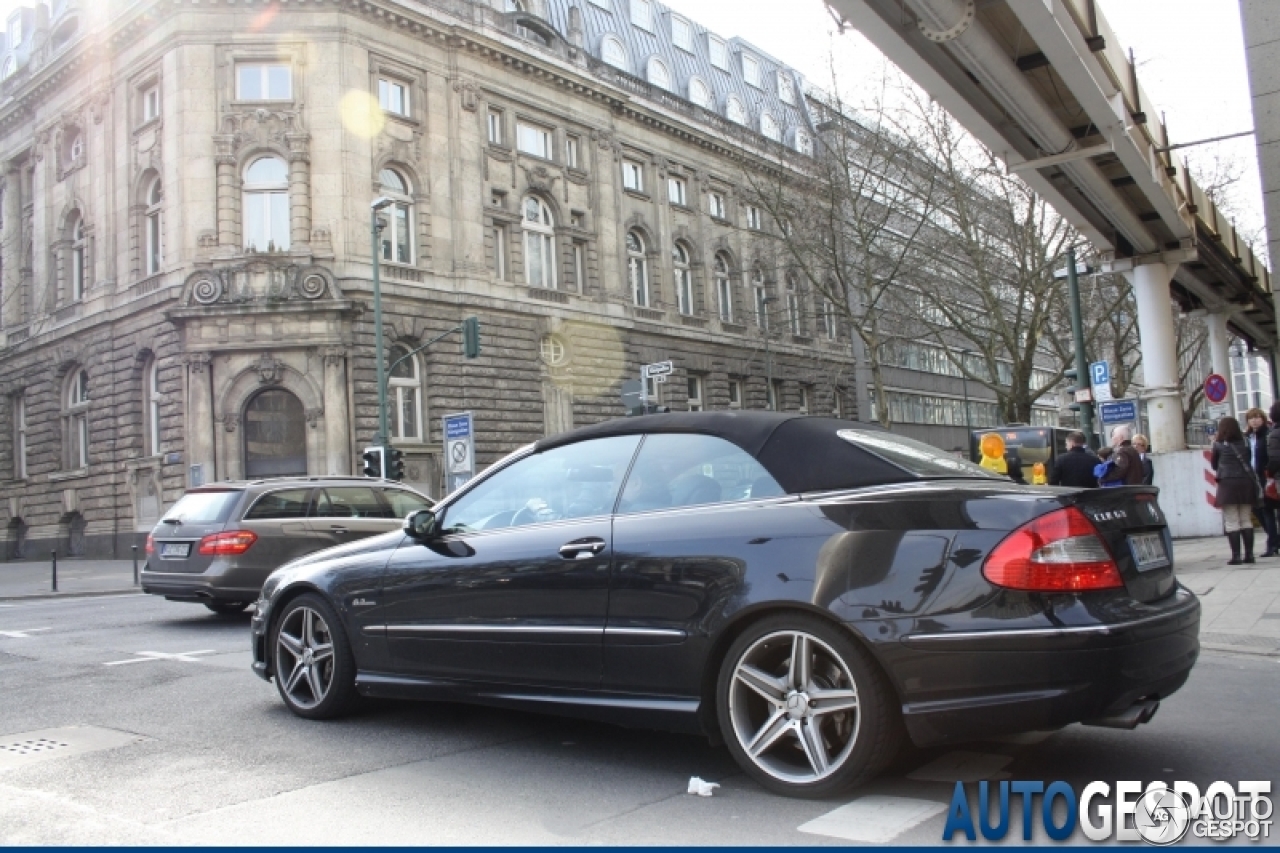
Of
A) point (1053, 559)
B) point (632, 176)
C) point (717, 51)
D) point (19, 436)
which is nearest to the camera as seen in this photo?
point (1053, 559)

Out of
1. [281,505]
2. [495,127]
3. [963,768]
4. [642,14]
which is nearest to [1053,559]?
[963,768]

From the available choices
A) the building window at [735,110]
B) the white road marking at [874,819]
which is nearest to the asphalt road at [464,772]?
the white road marking at [874,819]

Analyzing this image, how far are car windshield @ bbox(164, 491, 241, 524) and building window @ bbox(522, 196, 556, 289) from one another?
79.8ft

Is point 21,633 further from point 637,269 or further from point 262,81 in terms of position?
point 637,269

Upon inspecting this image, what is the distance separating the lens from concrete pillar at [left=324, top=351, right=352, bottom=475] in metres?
29.1

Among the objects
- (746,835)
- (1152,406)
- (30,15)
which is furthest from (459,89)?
(746,835)

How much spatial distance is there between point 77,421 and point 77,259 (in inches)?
215

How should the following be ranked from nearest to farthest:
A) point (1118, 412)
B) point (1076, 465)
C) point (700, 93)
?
point (1076, 465) → point (1118, 412) → point (700, 93)

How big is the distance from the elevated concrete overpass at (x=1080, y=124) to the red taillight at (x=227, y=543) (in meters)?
7.95

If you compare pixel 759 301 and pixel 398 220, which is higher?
pixel 398 220

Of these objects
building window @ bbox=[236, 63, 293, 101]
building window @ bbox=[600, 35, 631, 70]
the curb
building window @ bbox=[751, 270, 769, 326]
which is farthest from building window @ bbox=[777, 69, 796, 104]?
the curb

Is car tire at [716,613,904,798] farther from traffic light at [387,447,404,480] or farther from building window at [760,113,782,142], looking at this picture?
building window at [760,113,782,142]

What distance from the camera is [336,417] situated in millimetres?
29297

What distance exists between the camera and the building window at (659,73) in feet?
145
